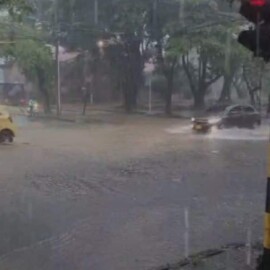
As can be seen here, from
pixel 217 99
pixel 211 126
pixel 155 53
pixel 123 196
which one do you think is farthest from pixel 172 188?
pixel 217 99

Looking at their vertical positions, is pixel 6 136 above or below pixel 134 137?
above

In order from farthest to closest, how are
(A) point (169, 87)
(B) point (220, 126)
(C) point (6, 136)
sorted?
(A) point (169, 87), (B) point (220, 126), (C) point (6, 136)

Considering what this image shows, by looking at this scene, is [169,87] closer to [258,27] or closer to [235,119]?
[235,119]

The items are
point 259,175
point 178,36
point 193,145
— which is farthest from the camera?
point 178,36

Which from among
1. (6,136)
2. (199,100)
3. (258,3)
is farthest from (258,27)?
(199,100)

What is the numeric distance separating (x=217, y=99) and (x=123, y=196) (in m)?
29.0

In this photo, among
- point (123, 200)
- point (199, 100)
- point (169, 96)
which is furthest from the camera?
point (169, 96)

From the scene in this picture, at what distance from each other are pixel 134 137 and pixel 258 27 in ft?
58.8

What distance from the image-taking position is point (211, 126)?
26.6 metres


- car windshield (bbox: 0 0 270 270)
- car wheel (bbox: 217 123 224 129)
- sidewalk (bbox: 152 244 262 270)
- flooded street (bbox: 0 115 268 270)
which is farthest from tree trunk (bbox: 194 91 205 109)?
sidewalk (bbox: 152 244 262 270)

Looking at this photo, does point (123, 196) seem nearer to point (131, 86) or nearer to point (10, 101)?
point (131, 86)

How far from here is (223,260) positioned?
6.06 m

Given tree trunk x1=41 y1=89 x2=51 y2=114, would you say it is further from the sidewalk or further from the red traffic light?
the red traffic light

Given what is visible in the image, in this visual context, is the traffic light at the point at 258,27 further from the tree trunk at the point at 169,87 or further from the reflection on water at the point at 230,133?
A: the tree trunk at the point at 169,87
